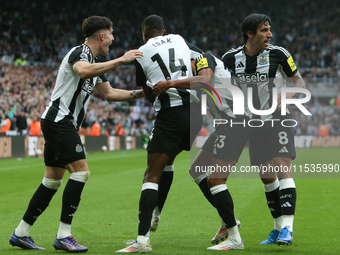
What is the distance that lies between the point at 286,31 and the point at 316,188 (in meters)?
33.0

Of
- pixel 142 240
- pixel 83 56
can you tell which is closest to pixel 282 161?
pixel 142 240

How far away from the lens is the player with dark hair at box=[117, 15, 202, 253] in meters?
4.39

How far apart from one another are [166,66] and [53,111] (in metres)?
1.21

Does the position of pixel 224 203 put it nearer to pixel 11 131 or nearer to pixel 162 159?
pixel 162 159

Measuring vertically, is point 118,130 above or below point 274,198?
below

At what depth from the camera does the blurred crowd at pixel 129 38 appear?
2744 cm

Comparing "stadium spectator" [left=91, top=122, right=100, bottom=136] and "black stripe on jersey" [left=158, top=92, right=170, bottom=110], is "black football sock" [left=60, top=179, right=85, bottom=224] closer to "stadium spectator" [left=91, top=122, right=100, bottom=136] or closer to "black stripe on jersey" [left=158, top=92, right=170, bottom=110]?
"black stripe on jersey" [left=158, top=92, right=170, bottom=110]

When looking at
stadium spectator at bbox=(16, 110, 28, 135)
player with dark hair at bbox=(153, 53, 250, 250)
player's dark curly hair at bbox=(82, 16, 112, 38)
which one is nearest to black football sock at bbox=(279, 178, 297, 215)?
player with dark hair at bbox=(153, 53, 250, 250)

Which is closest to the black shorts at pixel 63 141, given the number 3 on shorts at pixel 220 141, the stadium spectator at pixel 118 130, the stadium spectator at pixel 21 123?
the number 3 on shorts at pixel 220 141

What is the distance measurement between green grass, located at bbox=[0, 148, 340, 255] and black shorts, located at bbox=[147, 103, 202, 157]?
99 cm

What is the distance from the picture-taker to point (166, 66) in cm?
443

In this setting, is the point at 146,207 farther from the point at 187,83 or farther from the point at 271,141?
the point at 271,141

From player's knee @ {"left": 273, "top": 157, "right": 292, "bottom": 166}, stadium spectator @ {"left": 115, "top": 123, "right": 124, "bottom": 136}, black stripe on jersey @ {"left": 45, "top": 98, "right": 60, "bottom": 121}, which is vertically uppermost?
black stripe on jersey @ {"left": 45, "top": 98, "right": 60, "bottom": 121}

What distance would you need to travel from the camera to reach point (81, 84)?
466cm
